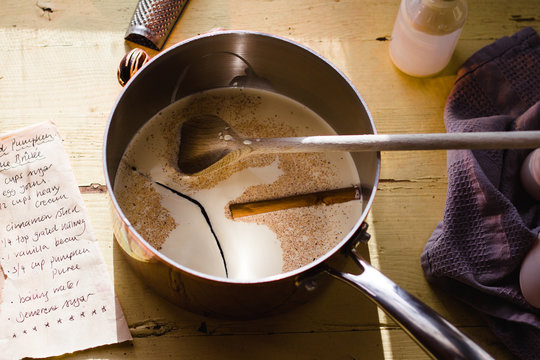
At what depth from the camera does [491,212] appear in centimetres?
71

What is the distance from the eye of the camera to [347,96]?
0.70m

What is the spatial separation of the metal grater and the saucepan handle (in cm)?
47

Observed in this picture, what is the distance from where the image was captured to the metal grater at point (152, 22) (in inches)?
31.6

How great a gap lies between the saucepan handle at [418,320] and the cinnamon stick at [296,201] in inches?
8.3

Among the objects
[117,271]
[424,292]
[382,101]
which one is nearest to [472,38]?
[382,101]

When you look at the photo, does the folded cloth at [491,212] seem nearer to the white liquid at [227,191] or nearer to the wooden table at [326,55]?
the wooden table at [326,55]

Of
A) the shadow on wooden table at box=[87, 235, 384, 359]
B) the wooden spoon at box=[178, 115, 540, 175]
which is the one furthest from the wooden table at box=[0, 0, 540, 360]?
the wooden spoon at box=[178, 115, 540, 175]

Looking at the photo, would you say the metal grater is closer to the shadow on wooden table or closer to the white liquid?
the white liquid

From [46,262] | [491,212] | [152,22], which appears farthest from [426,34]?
[46,262]

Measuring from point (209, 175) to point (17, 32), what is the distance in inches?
14.7

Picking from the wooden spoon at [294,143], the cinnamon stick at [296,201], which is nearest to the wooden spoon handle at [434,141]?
the wooden spoon at [294,143]

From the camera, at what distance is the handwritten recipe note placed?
0.67 metres

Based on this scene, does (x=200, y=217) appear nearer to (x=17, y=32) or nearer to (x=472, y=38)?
(x=17, y=32)

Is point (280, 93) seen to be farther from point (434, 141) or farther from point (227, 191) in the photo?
point (434, 141)
